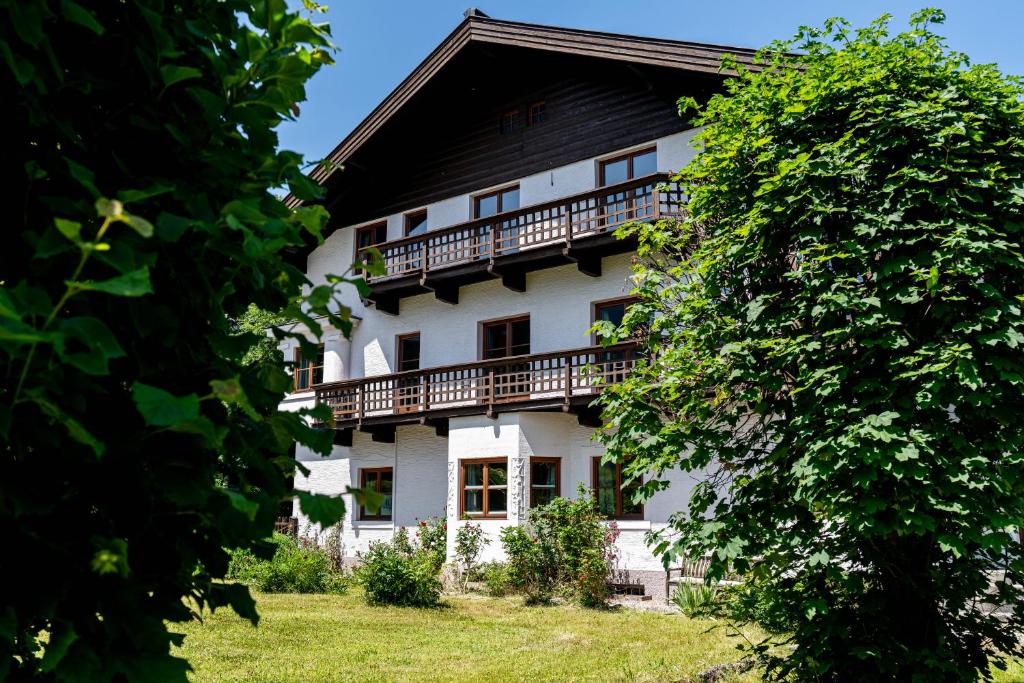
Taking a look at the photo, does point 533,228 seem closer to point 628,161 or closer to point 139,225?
point 628,161

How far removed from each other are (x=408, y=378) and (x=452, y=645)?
40.3 feet

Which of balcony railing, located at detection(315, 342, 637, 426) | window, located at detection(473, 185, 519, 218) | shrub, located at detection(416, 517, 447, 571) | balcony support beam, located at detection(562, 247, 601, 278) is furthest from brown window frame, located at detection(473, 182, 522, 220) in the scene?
shrub, located at detection(416, 517, 447, 571)

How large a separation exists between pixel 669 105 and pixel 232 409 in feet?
60.3

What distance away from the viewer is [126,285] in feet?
5.19

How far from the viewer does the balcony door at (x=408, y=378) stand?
73.9 ft

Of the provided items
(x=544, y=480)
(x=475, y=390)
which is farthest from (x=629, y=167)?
(x=544, y=480)

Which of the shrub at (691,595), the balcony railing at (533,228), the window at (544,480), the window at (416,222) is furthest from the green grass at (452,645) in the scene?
the window at (416,222)

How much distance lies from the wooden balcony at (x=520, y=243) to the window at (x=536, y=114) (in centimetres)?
267

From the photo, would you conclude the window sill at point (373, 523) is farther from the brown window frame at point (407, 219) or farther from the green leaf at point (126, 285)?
the green leaf at point (126, 285)

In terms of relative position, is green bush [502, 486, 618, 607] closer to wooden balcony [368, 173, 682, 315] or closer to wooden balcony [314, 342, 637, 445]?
wooden balcony [314, 342, 637, 445]

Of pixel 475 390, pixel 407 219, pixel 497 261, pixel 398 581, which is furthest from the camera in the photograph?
pixel 407 219

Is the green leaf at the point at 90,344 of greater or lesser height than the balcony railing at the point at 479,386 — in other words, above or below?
below

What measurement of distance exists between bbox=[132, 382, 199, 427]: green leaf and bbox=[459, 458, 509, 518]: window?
60.5 ft

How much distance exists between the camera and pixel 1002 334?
5.71m
